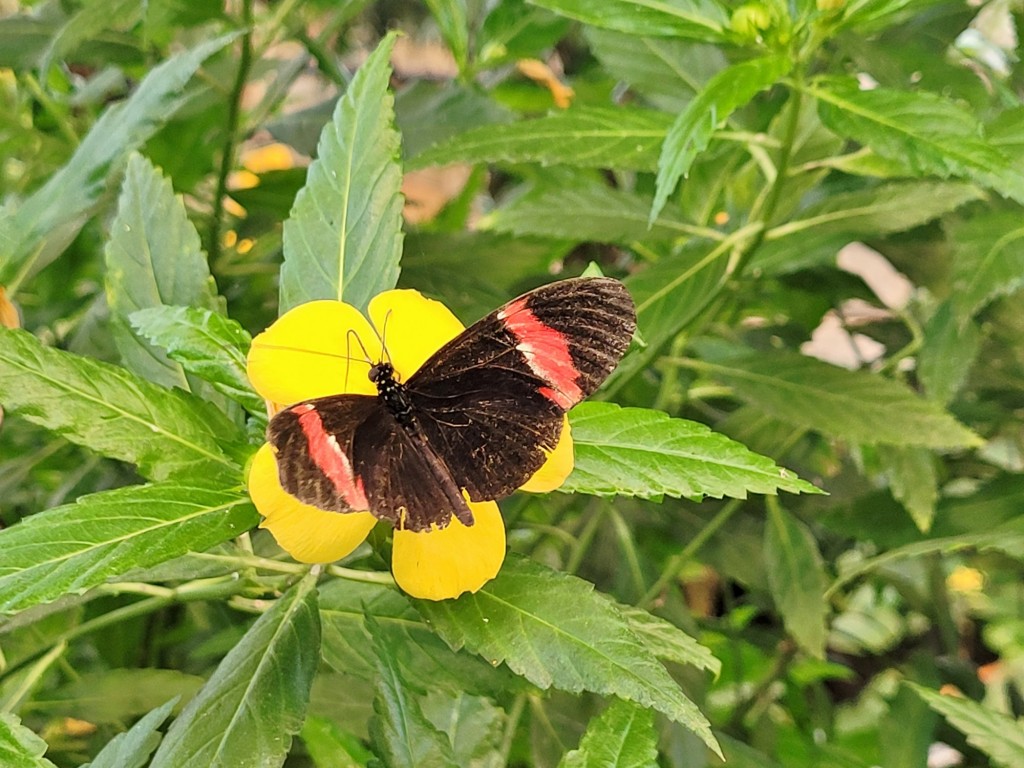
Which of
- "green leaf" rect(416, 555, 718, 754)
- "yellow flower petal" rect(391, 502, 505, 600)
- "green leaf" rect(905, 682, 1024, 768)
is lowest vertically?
"green leaf" rect(905, 682, 1024, 768)

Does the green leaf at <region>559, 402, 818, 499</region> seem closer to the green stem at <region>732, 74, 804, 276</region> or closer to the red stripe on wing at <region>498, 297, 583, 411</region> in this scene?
the red stripe on wing at <region>498, 297, 583, 411</region>

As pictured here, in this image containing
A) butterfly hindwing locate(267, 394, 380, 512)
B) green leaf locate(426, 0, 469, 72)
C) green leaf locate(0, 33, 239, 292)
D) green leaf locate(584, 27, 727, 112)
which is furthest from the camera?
green leaf locate(426, 0, 469, 72)

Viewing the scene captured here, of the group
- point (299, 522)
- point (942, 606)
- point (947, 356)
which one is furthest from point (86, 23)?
point (942, 606)

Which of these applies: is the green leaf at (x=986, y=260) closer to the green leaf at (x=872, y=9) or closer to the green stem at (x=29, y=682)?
the green leaf at (x=872, y=9)

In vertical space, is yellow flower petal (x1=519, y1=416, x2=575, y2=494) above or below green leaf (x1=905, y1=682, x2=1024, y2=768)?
above

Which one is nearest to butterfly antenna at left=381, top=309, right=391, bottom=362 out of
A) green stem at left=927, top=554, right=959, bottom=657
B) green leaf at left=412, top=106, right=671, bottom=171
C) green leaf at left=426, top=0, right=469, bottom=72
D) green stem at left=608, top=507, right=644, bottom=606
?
green leaf at left=412, top=106, right=671, bottom=171

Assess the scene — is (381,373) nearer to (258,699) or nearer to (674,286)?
(258,699)
